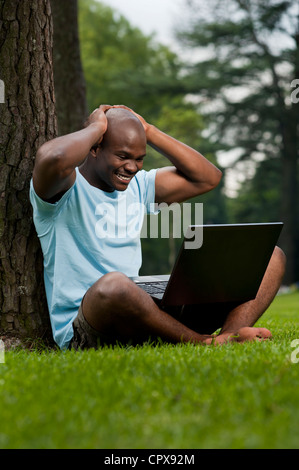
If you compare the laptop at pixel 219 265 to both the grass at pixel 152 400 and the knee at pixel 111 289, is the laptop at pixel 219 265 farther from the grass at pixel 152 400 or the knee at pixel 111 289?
the grass at pixel 152 400

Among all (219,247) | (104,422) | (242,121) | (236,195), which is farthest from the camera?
(236,195)

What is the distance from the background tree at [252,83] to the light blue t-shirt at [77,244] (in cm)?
1899

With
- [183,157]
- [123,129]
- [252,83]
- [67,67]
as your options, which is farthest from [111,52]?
[123,129]

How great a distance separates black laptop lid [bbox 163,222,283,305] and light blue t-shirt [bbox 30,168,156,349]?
518 mm

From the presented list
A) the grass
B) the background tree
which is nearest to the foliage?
the background tree

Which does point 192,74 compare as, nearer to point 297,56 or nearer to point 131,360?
point 297,56

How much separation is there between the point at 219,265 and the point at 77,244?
91cm

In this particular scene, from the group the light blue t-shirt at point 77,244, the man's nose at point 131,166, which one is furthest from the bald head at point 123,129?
the light blue t-shirt at point 77,244

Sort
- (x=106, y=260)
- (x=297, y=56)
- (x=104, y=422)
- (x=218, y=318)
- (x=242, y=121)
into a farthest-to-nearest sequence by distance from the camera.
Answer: (x=242, y=121), (x=297, y=56), (x=218, y=318), (x=106, y=260), (x=104, y=422)

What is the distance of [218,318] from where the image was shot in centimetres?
400

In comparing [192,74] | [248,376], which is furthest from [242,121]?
[248,376]

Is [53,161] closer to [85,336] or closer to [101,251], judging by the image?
[101,251]

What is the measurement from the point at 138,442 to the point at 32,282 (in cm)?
228

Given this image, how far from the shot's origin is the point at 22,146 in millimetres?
4027
